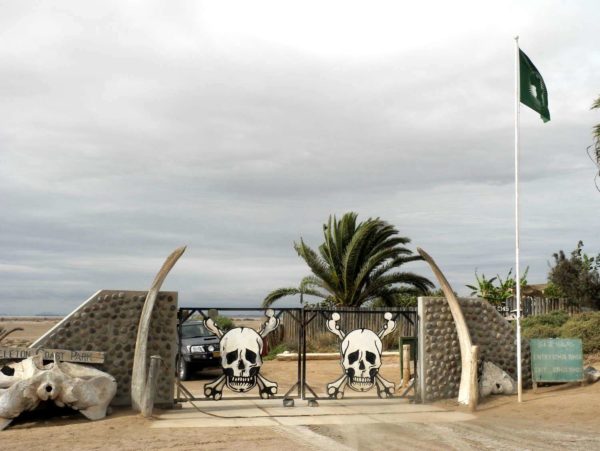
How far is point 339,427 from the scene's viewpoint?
1212 centimetres

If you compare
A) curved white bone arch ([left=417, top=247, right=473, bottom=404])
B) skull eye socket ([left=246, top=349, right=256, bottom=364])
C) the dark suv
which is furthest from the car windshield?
curved white bone arch ([left=417, top=247, right=473, bottom=404])

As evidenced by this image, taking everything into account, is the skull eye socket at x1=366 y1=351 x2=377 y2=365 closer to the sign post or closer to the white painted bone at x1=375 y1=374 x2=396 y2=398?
the white painted bone at x1=375 y1=374 x2=396 y2=398

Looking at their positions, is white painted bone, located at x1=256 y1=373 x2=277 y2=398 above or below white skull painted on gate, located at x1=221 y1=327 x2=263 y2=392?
below

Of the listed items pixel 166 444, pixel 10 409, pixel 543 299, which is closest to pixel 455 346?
pixel 166 444

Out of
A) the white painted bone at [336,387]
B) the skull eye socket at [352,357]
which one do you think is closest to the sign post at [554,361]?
the skull eye socket at [352,357]

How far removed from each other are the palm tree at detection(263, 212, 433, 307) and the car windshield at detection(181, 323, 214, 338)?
308 inches

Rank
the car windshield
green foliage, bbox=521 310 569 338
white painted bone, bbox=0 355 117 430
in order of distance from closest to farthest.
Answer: white painted bone, bbox=0 355 117 430, the car windshield, green foliage, bbox=521 310 569 338

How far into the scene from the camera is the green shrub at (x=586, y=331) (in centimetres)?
2083

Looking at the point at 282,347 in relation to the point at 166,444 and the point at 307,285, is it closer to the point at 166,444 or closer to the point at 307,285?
the point at 307,285

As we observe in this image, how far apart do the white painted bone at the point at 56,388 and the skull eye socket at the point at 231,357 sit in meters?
2.52

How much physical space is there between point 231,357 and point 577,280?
20.1m

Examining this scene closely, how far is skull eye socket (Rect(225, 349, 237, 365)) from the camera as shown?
1457cm

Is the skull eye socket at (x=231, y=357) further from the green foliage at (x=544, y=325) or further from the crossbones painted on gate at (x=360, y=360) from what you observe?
the green foliage at (x=544, y=325)

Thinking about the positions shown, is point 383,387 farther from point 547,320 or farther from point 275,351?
point 275,351
